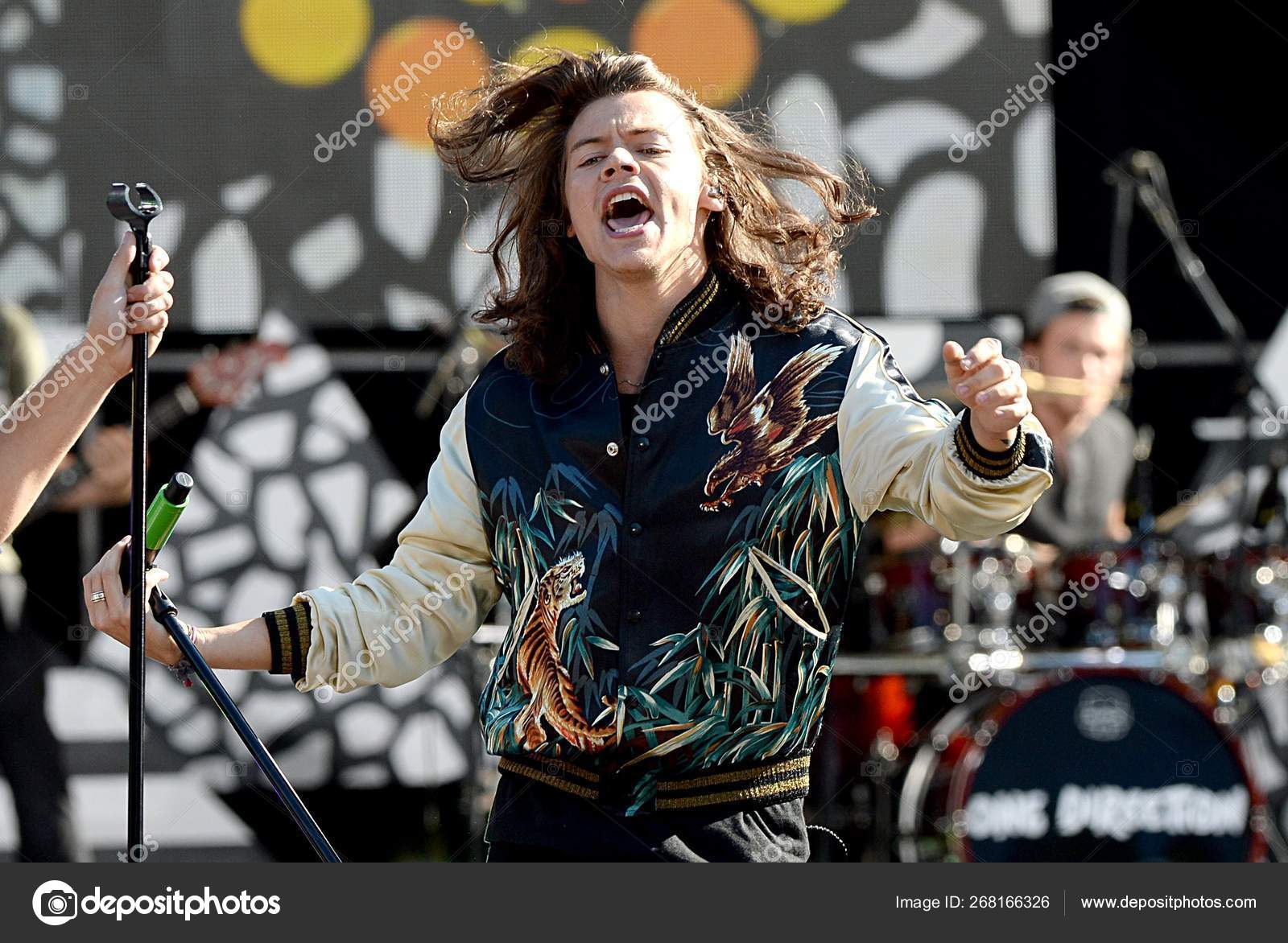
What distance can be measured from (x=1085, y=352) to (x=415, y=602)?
3324 mm

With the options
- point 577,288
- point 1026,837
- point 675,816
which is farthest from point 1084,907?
point 1026,837

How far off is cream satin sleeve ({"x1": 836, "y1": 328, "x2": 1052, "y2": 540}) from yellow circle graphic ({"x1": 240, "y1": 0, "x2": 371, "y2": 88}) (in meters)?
3.33

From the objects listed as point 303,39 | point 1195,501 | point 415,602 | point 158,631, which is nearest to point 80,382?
point 158,631

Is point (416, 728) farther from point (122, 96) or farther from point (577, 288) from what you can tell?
point (577, 288)

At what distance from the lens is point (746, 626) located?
2320 millimetres

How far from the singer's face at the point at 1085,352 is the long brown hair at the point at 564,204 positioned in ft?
8.45

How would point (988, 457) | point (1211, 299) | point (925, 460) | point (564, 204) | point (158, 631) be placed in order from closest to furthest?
point (988, 457), point (925, 460), point (158, 631), point (564, 204), point (1211, 299)

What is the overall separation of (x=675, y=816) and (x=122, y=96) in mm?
3805

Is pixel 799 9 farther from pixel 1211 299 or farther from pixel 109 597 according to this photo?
pixel 109 597

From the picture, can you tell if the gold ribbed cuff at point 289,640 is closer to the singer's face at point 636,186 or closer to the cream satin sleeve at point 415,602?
the cream satin sleeve at point 415,602

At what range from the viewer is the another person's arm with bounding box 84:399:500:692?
2.51 m

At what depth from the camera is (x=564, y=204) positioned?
2.78 metres

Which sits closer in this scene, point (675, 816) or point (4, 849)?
point (675, 816)

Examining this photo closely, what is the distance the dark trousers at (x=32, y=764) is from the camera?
491 cm
